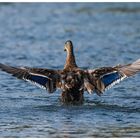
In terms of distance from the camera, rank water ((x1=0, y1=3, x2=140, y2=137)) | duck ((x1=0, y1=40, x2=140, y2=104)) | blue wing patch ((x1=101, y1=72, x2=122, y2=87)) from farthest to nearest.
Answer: blue wing patch ((x1=101, y1=72, x2=122, y2=87)) < duck ((x1=0, y1=40, x2=140, y2=104)) < water ((x1=0, y1=3, x2=140, y2=137))

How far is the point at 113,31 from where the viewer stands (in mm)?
20938

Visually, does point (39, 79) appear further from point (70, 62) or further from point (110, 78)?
point (110, 78)

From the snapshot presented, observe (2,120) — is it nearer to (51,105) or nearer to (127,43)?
(51,105)

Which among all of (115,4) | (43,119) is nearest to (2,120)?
(43,119)

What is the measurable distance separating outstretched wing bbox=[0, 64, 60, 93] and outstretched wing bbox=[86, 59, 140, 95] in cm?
53

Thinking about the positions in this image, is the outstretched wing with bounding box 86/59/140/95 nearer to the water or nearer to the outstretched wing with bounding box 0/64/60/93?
the water

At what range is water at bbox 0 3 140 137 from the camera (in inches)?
450

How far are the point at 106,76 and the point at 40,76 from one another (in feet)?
3.47

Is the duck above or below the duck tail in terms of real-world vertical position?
below

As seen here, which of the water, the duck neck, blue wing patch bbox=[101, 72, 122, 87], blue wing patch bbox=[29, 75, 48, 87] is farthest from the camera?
the duck neck

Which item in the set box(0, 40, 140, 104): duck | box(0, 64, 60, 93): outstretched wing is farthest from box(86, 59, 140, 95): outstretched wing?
box(0, 64, 60, 93): outstretched wing

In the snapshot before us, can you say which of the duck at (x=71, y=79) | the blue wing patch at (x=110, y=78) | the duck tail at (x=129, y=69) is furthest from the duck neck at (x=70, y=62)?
the duck tail at (x=129, y=69)

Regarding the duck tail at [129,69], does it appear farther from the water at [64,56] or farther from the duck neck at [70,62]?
the duck neck at [70,62]

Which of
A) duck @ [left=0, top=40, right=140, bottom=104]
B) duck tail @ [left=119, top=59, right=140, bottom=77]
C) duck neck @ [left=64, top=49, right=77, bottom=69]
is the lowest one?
duck @ [left=0, top=40, right=140, bottom=104]
